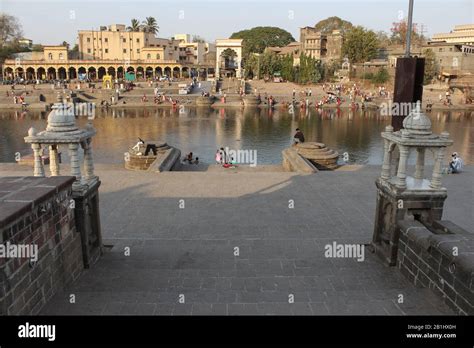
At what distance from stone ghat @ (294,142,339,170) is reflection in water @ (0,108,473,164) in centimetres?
520

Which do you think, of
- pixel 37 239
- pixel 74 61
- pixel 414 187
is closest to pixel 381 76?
pixel 74 61

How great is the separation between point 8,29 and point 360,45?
60.0 meters

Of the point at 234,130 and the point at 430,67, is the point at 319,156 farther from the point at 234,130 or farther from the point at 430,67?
the point at 430,67

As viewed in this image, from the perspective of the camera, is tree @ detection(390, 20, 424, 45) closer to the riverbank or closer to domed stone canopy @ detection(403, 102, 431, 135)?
the riverbank

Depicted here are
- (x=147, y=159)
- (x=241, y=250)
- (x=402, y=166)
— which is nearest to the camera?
(x=402, y=166)

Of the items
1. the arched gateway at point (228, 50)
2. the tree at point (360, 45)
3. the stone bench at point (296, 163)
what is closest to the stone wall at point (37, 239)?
the stone bench at point (296, 163)

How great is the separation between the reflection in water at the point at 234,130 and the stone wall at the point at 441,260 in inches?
593

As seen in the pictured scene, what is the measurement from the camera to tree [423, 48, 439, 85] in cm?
5831

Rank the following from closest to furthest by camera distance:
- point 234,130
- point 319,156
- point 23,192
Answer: point 23,192 → point 319,156 → point 234,130

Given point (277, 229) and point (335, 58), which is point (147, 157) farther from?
point (335, 58)

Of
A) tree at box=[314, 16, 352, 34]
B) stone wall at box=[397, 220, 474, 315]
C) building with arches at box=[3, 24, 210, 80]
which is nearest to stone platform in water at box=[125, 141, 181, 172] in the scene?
stone wall at box=[397, 220, 474, 315]

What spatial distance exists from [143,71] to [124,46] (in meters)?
8.21

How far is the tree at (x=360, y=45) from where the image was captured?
66.9 metres

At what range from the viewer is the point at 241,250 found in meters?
7.37
